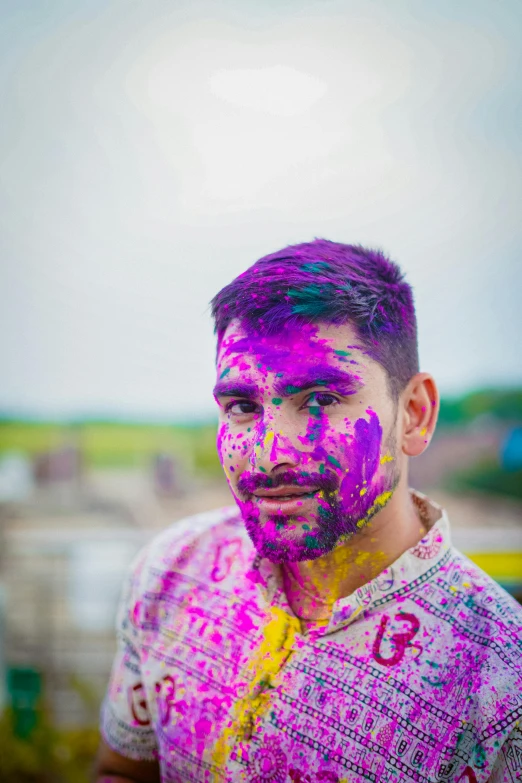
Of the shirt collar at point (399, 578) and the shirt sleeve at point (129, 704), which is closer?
the shirt collar at point (399, 578)

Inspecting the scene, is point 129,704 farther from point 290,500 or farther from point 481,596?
point 481,596

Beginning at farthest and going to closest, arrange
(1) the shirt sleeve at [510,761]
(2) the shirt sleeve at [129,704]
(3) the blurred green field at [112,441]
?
1. (3) the blurred green field at [112,441]
2. (2) the shirt sleeve at [129,704]
3. (1) the shirt sleeve at [510,761]

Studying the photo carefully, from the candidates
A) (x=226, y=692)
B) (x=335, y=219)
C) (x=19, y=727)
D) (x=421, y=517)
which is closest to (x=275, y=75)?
(x=335, y=219)

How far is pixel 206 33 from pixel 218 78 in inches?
4.2

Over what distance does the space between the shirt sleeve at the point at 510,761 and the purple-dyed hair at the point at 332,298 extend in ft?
1.62

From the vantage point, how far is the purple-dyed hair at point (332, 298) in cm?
86

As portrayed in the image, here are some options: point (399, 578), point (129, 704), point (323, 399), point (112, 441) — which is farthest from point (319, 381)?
point (112, 441)

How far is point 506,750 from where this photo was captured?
0.76 metres

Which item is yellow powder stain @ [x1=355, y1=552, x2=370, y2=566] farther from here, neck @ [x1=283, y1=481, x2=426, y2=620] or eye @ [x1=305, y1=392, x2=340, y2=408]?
eye @ [x1=305, y1=392, x2=340, y2=408]

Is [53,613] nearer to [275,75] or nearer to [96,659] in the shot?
[96,659]

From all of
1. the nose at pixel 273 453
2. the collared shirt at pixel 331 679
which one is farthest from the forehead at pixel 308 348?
the collared shirt at pixel 331 679

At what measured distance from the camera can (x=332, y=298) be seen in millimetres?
861

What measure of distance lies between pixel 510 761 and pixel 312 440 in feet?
1.64

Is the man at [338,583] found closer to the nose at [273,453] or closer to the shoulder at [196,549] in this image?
the nose at [273,453]
